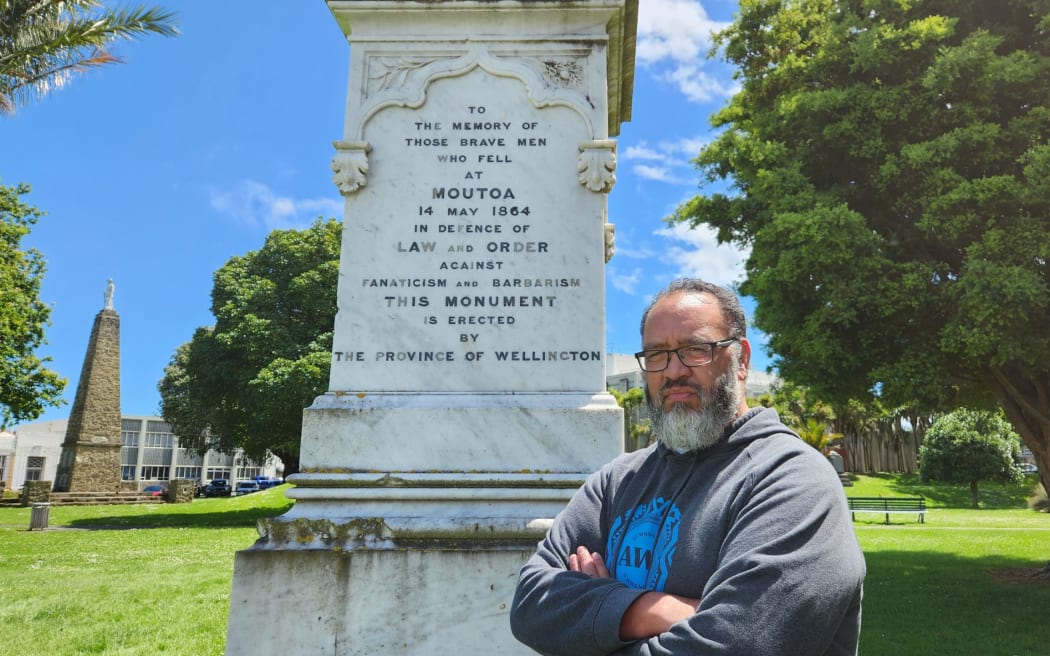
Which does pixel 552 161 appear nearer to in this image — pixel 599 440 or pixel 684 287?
pixel 599 440

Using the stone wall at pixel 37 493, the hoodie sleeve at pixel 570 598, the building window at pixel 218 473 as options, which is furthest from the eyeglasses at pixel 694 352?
the building window at pixel 218 473

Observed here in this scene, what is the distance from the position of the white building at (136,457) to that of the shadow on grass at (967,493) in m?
49.3

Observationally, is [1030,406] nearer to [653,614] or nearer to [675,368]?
[675,368]

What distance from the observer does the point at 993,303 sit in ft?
29.4

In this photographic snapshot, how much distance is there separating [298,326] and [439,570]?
24.2m

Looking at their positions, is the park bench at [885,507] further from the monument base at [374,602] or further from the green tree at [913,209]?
the monument base at [374,602]

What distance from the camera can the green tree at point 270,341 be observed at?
2356 centimetres

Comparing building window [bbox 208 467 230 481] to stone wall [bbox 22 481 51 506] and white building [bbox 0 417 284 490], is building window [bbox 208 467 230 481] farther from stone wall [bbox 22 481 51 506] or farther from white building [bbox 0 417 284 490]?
stone wall [bbox 22 481 51 506]

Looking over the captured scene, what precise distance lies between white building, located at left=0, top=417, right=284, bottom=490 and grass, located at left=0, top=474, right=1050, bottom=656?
50425 millimetres

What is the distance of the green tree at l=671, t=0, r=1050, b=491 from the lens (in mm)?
9398

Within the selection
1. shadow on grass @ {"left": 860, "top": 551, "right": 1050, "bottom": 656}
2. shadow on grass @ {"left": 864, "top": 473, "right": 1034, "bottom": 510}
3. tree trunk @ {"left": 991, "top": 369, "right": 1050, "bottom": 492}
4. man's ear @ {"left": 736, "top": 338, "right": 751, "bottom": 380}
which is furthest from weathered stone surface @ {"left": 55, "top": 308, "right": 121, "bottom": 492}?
man's ear @ {"left": 736, "top": 338, "right": 751, "bottom": 380}

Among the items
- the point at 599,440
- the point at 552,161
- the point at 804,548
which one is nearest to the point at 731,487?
the point at 804,548

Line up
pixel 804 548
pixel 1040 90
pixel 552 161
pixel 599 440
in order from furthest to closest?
pixel 1040 90 → pixel 552 161 → pixel 599 440 → pixel 804 548

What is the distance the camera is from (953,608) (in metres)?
9.23
